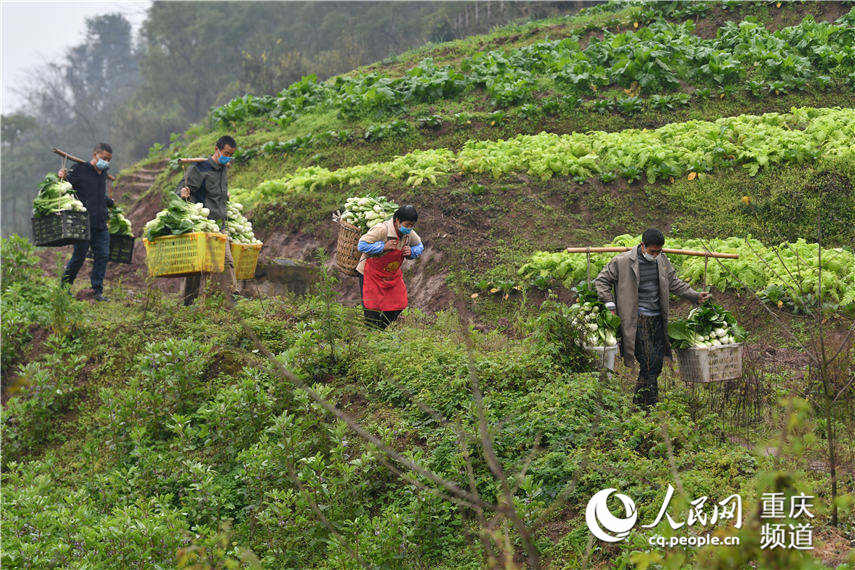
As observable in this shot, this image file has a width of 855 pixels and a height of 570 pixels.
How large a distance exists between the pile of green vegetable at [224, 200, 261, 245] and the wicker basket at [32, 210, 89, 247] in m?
1.77

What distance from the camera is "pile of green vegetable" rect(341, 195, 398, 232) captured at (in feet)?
27.5

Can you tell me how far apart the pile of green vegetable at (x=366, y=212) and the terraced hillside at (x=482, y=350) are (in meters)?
0.93

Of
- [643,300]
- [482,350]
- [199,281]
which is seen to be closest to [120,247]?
[199,281]

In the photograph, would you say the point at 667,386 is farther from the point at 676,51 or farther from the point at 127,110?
the point at 127,110

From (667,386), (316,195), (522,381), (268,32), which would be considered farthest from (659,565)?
(268,32)

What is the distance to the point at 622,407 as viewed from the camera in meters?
5.35

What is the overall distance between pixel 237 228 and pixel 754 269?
255 inches

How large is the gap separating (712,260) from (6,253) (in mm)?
10227

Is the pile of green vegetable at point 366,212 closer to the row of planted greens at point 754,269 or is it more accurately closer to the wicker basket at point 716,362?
the row of planted greens at point 754,269

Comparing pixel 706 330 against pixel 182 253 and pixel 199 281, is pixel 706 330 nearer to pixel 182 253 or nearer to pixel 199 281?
pixel 182 253

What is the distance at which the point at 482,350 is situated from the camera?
258 inches

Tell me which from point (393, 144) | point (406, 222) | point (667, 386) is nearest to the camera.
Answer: point (667, 386)

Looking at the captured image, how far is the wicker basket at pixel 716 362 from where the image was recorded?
235 inches

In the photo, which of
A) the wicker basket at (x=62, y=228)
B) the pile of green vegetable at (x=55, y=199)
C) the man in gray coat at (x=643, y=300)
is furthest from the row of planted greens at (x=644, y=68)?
the man in gray coat at (x=643, y=300)
